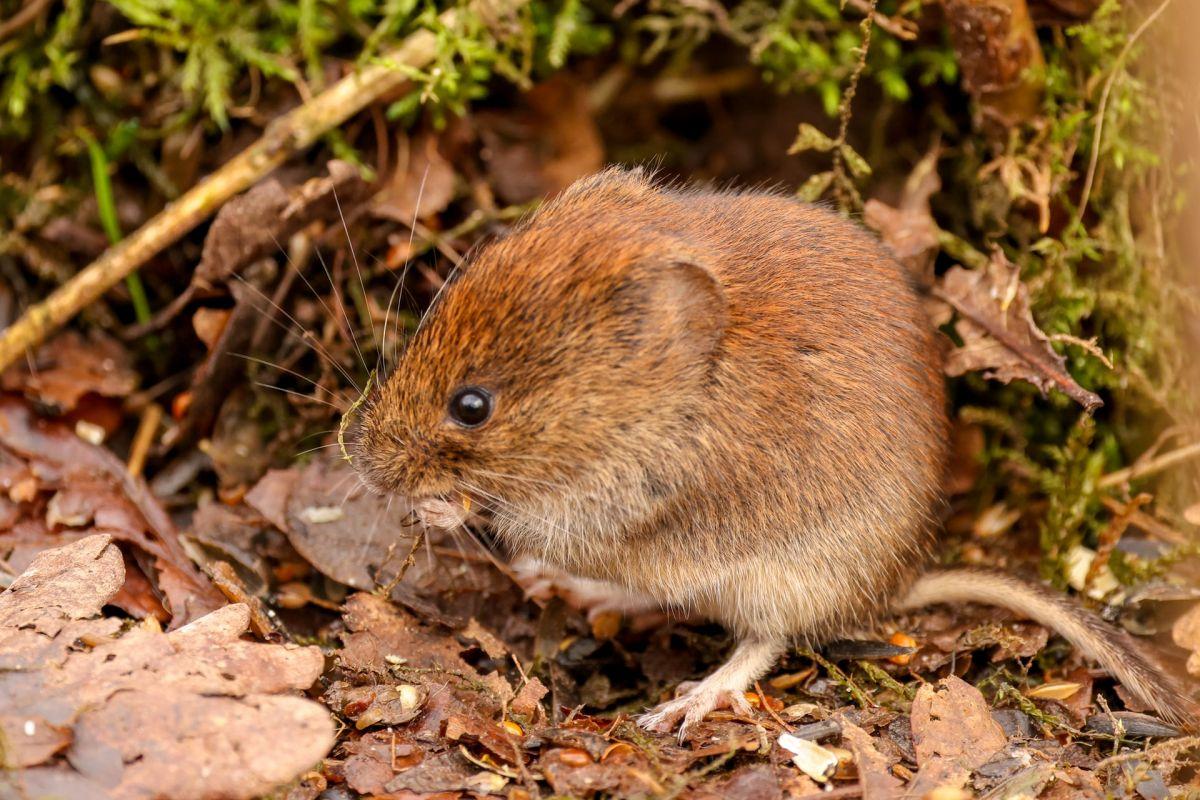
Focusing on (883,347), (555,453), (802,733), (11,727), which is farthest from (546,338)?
(11,727)

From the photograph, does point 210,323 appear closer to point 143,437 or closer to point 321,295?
point 321,295

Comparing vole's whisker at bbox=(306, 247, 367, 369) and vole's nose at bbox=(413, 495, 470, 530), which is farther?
vole's whisker at bbox=(306, 247, 367, 369)

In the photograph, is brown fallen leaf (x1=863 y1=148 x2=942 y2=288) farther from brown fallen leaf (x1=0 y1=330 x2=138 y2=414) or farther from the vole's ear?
brown fallen leaf (x1=0 y1=330 x2=138 y2=414)

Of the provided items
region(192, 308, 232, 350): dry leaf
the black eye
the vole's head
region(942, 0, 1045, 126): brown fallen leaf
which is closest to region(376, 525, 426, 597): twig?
the vole's head

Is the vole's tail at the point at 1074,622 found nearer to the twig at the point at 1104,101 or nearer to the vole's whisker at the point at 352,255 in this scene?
the twig at the point at 1104,101

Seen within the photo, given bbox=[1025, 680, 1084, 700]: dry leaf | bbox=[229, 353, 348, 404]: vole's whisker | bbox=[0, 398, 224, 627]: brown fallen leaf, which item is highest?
bbox=[229, 353, 348, 404]: vole's whisker

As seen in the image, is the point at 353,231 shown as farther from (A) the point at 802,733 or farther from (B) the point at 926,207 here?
(A) the point at 802,733
